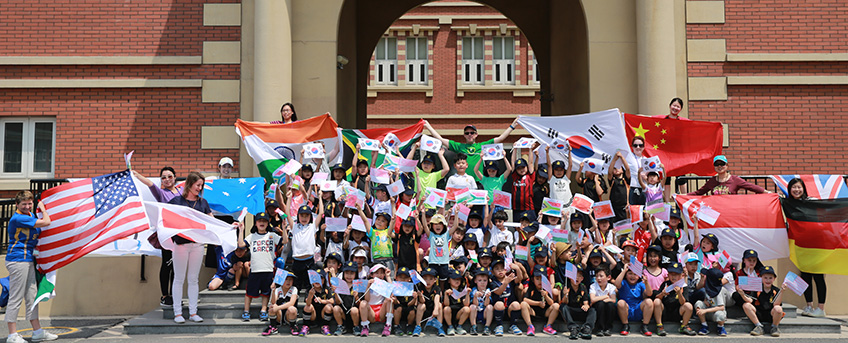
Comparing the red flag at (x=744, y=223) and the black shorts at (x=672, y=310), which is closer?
the black shorts at (x=672, y=310)

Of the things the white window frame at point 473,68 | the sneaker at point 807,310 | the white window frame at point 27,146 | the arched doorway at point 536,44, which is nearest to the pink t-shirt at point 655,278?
the sneaker at point 807,310

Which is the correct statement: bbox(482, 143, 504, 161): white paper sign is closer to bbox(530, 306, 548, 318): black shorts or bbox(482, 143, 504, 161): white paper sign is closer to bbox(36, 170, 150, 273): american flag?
bbox(530, 306, 548, 318): black shorts

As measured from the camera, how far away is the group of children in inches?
411

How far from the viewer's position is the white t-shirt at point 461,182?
1195 centimetres

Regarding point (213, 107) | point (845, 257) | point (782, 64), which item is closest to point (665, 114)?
point (782, 64)

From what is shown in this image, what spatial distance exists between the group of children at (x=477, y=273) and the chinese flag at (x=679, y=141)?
204 centimetres

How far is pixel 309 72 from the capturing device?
591 inches

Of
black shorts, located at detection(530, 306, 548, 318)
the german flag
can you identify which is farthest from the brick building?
black shorts, located at detection(530, 306, 548, 318)

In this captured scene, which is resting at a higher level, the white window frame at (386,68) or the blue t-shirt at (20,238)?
the white window frame at (386,68)

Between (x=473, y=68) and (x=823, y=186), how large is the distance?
91.0 ft

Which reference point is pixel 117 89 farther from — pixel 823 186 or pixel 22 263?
pixel 823 186

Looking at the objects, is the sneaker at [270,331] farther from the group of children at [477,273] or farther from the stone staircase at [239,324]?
the stone staircase at [239,324]

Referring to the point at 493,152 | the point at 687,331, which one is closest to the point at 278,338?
the point at 493,152

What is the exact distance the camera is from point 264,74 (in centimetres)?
1445
